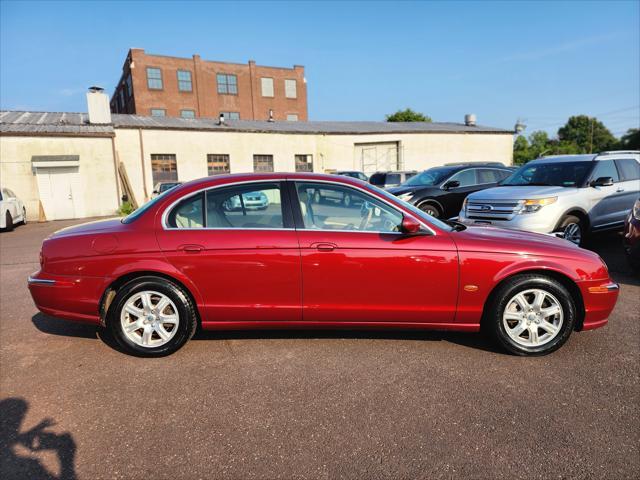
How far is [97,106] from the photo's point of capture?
2047cm

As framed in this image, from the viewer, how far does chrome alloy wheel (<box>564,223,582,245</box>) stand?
281 inches

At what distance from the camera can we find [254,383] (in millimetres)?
3176

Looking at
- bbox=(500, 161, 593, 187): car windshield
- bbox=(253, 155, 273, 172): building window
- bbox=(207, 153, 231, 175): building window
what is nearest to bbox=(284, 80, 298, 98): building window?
bbox=(253, 155, 273, 172): building window

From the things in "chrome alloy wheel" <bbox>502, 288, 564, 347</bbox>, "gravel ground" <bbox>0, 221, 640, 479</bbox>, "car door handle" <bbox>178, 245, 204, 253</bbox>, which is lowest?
"gravel ground" <bbox>0, 221, 640, 479</bbox>

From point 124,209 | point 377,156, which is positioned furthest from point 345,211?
point 377,156

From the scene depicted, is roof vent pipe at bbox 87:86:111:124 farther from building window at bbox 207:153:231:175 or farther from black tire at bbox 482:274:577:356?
black tire at bbox 482:274:577:356

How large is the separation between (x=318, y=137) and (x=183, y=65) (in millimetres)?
22375

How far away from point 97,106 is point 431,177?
1762 cm

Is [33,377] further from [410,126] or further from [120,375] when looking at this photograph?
[410,126]

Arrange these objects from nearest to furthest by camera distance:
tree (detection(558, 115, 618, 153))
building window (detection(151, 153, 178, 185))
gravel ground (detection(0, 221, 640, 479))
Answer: gravel ground (detection(0, 221, 640, 479)) → building window (detection(151, 153, 178, 185)) → tree (detection(558, 115, 618, 153))

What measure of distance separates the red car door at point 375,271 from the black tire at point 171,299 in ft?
3.40

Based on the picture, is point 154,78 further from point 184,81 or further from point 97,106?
point 97,106

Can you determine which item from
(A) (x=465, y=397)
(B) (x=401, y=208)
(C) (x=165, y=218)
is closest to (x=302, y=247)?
(B) (x=401, y=208)

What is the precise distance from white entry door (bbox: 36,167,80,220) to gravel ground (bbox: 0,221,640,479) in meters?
16.8
